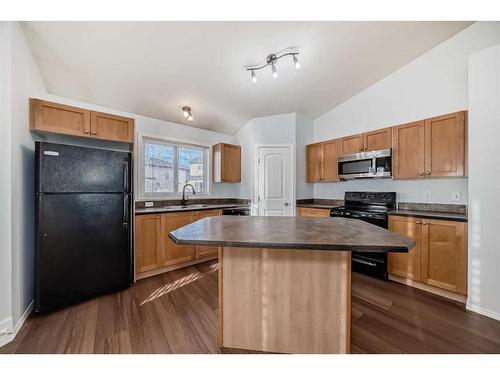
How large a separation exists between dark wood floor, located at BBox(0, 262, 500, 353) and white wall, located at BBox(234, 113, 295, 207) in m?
2.19

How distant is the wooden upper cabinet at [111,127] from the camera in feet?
7.89

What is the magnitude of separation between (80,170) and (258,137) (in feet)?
9.13

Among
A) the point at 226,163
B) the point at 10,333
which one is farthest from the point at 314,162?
the point at 10,333

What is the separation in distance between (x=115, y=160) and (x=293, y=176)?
275 centimetres

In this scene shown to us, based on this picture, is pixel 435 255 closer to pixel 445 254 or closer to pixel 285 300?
pixel 445 254

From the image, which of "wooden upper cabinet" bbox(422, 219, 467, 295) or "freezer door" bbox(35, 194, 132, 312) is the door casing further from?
"freezer door" bbox(35, 194, 132, 312)

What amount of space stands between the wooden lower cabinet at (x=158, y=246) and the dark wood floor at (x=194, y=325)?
37 cm

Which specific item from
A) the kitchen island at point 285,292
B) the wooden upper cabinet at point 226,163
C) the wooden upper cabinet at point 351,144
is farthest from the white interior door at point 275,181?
the kitchen island at point 285,292

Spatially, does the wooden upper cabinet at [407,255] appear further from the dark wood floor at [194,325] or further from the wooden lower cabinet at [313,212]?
the wooden lower cabinet at [313,212]

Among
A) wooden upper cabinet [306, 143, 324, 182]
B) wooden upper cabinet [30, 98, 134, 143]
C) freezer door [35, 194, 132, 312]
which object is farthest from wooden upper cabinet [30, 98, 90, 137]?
wooden upper cabinet [306, 143, 324, 182]

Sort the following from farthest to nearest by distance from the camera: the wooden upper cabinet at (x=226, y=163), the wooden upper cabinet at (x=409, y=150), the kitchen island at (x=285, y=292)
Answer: the wooden upper cabinet at (x=226, y=163), the wooden upper cabinet at (x=409, y=150), the kitchen island at (x=285, y=292)

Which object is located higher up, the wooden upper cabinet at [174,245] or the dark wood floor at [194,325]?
the wooden upper cabinet at [174,245]

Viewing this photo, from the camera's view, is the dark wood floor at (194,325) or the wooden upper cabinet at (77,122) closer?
the dark wood floor at (194,325)
